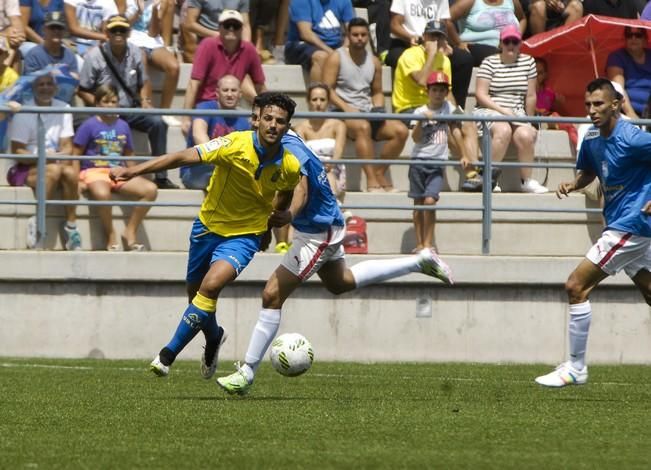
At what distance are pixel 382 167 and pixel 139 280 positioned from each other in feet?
10.3

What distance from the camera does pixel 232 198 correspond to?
36.1 ft

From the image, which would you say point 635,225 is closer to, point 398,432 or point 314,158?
point 314,158

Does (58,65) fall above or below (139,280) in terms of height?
above

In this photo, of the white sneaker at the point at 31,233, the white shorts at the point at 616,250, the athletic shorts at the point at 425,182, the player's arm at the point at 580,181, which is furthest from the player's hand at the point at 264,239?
the athletic shorts at the point at 425,182

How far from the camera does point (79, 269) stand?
Answer: 15117mm

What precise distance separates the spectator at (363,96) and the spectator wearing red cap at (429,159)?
0.51 metres

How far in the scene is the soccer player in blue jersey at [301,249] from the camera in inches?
428

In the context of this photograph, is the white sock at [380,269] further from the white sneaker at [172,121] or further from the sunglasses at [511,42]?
the sunglasses at [511,42]

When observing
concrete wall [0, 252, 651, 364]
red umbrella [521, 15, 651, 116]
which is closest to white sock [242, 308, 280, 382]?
concrete wall [0, 252, 651, 364]

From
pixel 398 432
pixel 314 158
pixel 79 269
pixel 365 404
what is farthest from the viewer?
pixel 79 269

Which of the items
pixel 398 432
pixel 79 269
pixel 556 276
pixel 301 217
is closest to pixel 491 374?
pixel 556 276

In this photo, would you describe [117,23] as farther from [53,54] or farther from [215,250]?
[215,250]

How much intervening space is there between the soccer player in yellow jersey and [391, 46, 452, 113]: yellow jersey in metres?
6.07

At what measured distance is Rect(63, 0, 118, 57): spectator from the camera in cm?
1719
